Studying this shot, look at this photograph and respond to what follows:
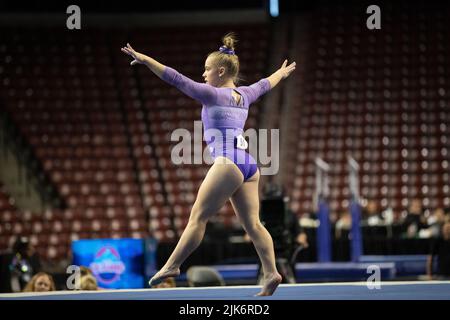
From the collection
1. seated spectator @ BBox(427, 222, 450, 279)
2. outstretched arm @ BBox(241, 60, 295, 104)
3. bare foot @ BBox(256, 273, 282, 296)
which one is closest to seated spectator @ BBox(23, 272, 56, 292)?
bare foot @ BBox(256, 273, 282, 296)

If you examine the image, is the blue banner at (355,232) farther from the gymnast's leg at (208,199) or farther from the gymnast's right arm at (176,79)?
the gymnast's right arm at (176,79)

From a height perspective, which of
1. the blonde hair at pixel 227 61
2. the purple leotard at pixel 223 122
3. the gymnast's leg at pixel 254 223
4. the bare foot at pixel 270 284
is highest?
the blonde hair at pixel 227 61

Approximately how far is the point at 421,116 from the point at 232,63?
32.1ft

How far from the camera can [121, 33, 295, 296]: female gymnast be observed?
173 inches

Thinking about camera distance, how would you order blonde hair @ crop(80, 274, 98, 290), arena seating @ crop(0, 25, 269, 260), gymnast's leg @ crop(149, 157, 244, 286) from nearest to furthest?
gymnast's leg @ crop(149, 157, 244, 286)
blonde hair @ crop(80, 274, 98, 290)
arena seating @ crop(0, 25, 269, 260)

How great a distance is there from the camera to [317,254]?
10.1 m

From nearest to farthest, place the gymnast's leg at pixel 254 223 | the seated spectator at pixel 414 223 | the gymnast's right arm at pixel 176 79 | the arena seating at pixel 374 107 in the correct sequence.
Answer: the gymnast's right arm at pixel 176 79, the gymnast's leg at pixel 254 223, the seated spectator at pixel 414 223, the arena seating at pixel 374 107

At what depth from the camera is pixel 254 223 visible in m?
4.53

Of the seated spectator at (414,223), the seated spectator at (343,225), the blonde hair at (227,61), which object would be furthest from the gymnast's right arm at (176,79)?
the seated spectator at (414,223)

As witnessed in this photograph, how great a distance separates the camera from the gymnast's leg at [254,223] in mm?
4512

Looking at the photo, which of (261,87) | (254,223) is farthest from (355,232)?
(254,223)

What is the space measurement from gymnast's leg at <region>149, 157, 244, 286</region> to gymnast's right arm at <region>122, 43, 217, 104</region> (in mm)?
334

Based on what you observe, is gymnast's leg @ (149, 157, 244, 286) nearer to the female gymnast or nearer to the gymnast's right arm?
the female gymnast

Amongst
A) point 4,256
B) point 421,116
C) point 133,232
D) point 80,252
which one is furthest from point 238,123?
point 421,116
